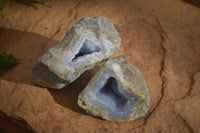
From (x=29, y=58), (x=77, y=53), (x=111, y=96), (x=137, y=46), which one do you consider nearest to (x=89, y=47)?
(x=77, y=53)

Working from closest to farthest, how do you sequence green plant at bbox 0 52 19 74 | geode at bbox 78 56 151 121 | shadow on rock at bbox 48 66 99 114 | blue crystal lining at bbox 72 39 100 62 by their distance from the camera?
geode at bbox 78 56 151 121, blue crystal lining at bbox 72 39 100 62, shadow on rock at bbox 48 66 99 114, green plant at bbox 0 52 19 74

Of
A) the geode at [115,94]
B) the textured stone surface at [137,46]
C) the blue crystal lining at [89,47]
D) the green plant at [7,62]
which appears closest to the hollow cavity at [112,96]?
the geode at [115,94]

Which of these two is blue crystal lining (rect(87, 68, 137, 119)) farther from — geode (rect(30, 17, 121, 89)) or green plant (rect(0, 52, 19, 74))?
green plant (rect(0, 52, 19, 74))

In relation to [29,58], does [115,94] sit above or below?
above

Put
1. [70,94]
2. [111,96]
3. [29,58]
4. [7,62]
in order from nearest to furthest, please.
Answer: [111,96] < [70,94] < [7,62] < [29,58]

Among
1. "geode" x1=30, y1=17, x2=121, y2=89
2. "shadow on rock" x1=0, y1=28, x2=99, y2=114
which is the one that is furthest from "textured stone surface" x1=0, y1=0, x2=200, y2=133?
"geode" x1=30, y1=17, x2=121, y2=89

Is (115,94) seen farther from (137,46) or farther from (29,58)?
(29,58)

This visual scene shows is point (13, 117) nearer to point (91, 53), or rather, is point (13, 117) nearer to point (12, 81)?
point (12, 81)

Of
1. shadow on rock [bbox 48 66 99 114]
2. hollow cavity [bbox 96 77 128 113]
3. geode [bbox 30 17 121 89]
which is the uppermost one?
geode [bbox 30 17 121 89]
